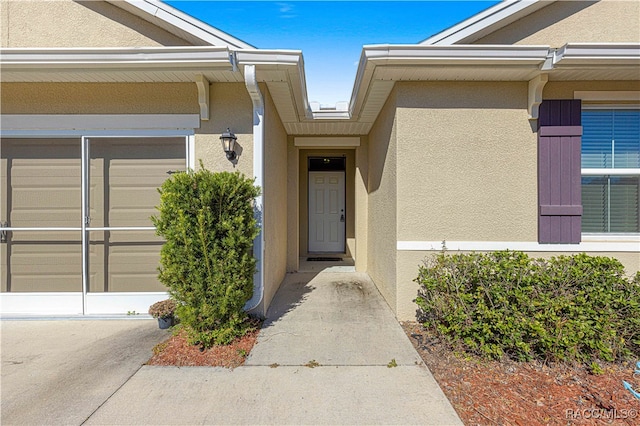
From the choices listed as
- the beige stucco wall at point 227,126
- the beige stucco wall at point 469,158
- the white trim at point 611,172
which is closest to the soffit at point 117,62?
the beige stucco wall at point 227,126

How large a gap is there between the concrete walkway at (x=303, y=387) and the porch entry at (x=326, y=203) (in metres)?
3.67

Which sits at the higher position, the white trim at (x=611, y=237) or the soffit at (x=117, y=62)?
the soffit at (x=117, y=62)

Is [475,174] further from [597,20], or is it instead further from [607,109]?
[597,20]

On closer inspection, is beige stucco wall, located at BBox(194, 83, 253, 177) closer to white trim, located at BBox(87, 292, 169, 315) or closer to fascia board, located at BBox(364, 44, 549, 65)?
fascia board, located at BBox(364, 44, 549, 65)

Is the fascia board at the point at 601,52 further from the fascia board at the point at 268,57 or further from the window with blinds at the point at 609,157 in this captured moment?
the fascia board at the point at 268,57

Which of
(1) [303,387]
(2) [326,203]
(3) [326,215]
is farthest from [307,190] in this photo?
(1) [303,387]

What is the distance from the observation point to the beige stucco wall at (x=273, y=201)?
3.73 meters

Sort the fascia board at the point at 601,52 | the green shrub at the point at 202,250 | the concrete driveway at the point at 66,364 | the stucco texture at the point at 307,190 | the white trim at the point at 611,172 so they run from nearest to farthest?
the concrete driveway at the point at 66,364 < the green shrub at the point at 202,250 < the fascia board at the point at 601,52 < the white trim at the point at 611,172 < the stucco texture at the point at 307,190

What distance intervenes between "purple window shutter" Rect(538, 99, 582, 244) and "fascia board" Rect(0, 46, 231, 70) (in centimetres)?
371

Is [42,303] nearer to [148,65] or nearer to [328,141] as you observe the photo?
[148,65]

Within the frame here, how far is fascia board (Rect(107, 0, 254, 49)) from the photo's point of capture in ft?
10.8

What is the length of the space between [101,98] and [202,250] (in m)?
2.45

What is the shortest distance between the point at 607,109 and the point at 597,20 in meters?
1.06

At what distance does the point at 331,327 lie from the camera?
3.26 meters
